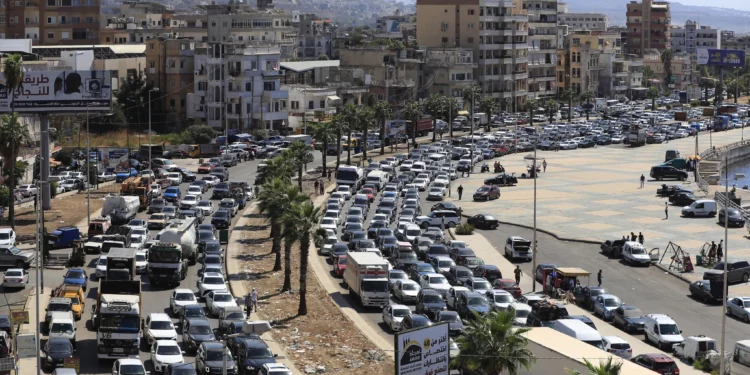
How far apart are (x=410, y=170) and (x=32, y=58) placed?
43.2m

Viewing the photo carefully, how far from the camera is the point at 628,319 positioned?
50.2 meters

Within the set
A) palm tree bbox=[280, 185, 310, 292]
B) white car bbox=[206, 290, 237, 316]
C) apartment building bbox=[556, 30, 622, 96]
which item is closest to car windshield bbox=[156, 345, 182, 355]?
white car bbox=[206, 290, 237, 316]

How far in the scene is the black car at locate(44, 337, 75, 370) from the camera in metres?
41.6

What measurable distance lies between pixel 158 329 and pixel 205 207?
32.2 meters

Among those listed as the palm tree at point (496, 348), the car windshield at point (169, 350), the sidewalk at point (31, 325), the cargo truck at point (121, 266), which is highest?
the palm tree at point (496, 348)

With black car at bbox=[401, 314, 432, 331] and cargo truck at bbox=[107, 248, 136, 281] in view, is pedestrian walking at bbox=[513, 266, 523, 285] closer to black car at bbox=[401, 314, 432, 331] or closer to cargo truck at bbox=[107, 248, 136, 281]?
black car at bbox=[401, 314, 432, 331]

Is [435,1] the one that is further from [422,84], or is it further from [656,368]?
[656,368]

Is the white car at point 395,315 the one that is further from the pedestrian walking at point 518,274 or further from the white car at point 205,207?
the white car at point 205,207

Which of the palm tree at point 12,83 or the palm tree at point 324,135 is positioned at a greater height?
the palm tree at point 12,83

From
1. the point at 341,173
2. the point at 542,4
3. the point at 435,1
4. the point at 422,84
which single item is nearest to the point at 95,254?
the point at 341,173

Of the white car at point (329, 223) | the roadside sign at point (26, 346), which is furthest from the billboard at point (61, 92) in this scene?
the roadside sign at point (26, 346)

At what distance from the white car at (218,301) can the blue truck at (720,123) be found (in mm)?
117325

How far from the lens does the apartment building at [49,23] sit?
551 feet

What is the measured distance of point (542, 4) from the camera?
608 ft
